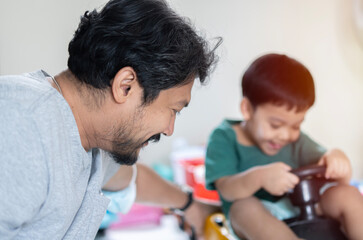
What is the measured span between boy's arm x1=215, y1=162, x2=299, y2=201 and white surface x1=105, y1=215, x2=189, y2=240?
47cm

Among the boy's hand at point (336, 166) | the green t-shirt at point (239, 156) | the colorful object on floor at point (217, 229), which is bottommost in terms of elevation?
the colorful object on floor at point (217, 229)

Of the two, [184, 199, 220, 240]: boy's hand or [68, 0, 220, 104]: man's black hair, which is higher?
[68, 0, 220, 104]: man's black hair

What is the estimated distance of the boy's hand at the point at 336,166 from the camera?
35.6 inches

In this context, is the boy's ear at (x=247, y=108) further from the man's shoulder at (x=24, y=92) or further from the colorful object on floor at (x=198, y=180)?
the man's shoulder at (x=24, y=92)

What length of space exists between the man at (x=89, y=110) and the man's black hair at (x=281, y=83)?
26 cm

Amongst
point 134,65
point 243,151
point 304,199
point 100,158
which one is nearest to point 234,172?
point 243,151

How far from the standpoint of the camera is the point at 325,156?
0.96 meters

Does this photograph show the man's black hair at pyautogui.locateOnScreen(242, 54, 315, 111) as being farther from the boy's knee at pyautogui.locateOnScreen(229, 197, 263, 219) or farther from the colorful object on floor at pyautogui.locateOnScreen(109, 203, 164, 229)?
the colorful object on floor at pyautogui.locateOnScreen(109, 203, 164, 229)

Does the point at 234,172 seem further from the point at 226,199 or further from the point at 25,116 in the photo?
the point at 25,116

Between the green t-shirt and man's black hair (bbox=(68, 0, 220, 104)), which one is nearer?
man's black hair (bbox=(68, 0, 220, 104))

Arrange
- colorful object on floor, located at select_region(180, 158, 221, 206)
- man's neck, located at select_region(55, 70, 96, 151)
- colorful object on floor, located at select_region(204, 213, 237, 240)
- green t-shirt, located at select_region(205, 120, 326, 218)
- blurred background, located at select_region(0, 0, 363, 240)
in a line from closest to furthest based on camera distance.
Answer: man's neck, located at select_region(55, 70, 96, 151), colorful object on floor, located at select_region(204, 213, 237, 240), green t-shirt, located at select_region(205, 120, 326, 218), colorful object on floor, located at select_region(180, 158, 221, 206), blurred background, located at select_region(0, 0, 363, 240)

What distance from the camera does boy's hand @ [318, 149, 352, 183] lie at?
90 cm

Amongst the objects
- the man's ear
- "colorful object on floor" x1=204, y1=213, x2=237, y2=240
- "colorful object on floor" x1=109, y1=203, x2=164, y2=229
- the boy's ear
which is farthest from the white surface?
the man's ear

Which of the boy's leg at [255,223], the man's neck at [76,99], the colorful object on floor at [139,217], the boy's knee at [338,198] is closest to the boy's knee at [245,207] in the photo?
the boy's leg at [255,223]
